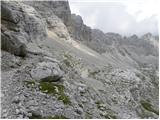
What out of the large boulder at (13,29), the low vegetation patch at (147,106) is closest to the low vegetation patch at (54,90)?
the large boulder at (13,29)

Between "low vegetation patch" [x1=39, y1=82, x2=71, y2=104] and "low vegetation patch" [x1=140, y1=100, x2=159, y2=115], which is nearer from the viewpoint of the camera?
"low vegetation patch" [x1=39, y1=82, x2=71, y2=104]

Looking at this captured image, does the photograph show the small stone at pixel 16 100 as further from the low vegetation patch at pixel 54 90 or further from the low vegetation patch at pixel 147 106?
the low vegetation patch at pixel 147 106

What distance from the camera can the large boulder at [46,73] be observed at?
37794 mm

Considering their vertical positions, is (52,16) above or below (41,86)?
above

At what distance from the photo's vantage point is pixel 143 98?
236 feet

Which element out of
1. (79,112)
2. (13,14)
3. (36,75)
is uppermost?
(13,14)

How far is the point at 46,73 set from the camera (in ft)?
127

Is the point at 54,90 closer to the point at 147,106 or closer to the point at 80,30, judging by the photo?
the point at 147,106

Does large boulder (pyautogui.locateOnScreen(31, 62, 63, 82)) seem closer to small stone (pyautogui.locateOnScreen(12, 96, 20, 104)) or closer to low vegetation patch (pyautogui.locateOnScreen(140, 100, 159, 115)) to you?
small stone (pyautogui.locateOnScreen(12, 96, 20, 104))

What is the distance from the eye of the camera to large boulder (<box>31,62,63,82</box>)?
37.8m

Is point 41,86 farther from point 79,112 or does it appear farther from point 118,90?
point 118,90

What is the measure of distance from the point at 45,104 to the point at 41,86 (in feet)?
13.5

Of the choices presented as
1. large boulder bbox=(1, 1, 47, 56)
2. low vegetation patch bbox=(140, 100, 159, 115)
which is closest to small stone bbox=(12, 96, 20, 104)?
large boulder bbox=(1, 1, 47, 56)

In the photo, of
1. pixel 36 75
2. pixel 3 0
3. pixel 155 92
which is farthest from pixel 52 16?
pixel 36 75
